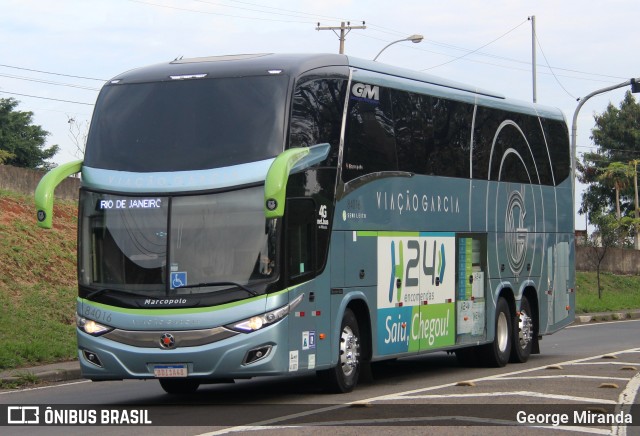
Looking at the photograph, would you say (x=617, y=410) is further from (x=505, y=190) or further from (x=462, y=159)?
(x=505, y=190)

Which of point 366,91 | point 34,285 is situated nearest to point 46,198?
point 366,91

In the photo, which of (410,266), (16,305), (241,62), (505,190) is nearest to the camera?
(241,62)

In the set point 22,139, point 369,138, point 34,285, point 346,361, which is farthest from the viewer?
point 22,139

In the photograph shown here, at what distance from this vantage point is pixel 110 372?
44.8 ft

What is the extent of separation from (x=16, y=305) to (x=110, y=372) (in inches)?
472

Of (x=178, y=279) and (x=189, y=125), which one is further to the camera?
(x=189, y=125)

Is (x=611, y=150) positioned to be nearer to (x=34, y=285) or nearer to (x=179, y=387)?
(x=34, y=285)

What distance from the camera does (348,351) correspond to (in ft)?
49.8

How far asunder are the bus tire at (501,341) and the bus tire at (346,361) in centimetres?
477

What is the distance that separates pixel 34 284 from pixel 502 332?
11631mm

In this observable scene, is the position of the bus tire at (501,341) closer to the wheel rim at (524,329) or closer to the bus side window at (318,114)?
the wheel rim at (524,329)

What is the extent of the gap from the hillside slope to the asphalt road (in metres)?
2.62

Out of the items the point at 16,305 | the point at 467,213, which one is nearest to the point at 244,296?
the point at 467,213

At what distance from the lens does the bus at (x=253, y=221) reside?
13438 mm
